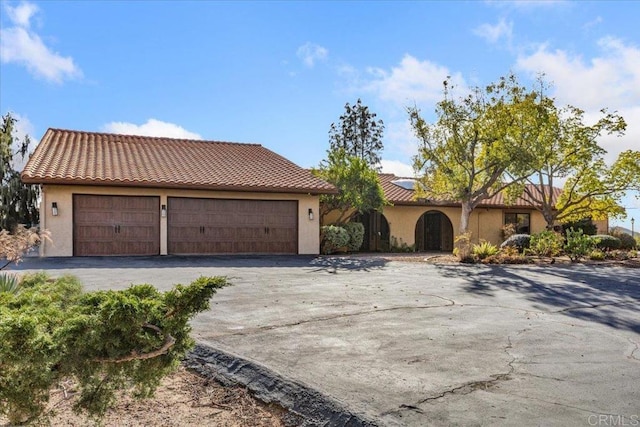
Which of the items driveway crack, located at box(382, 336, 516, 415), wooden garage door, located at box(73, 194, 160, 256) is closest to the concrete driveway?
driveway crack, located at box(382, 336, 516, 415)

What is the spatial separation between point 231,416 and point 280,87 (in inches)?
543

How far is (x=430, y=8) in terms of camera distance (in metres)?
11.4

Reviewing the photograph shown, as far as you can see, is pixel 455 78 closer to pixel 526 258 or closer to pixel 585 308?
pixel 526 258

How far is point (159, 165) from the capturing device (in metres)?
18.9

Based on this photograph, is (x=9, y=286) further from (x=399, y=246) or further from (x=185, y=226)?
(x=399, y=246)

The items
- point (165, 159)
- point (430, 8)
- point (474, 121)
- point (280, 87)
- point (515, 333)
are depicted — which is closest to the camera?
point (515, 333)

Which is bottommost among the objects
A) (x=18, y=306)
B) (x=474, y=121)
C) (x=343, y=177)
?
(x=18, y=306)

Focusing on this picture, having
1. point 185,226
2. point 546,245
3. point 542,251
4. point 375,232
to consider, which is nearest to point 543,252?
point 542,251

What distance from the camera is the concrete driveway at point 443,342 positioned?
361 centimetres

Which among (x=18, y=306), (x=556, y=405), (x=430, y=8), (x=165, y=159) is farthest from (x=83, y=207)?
(x=556, y=405)

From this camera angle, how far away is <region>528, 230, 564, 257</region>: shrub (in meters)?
17.7

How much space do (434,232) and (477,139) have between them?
8.79 meters

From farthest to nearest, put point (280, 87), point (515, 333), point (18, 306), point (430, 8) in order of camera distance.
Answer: point (280, 87) → point (430, 8) → point (515, 333) → point (18, 306)

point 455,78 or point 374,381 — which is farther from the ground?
point 455,78
